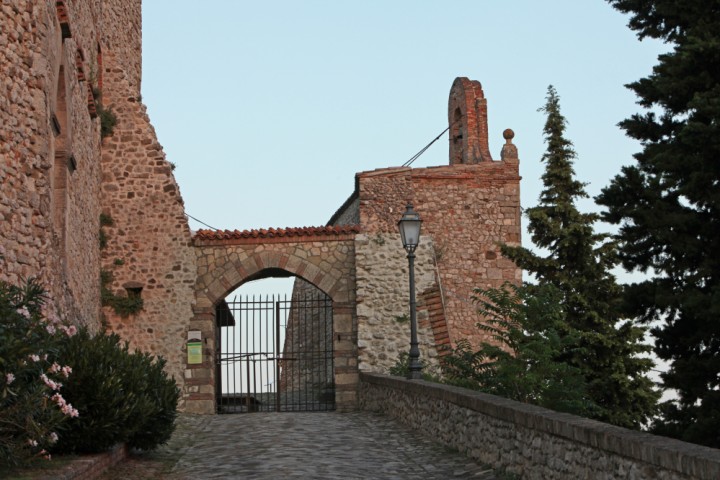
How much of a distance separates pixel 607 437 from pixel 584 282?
45.1 feet

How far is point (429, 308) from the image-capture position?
1969cm

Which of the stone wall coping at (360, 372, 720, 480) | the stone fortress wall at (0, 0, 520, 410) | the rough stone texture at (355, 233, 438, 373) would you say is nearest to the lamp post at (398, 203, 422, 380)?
the stone wall coping at (360, 372, 720, 480)

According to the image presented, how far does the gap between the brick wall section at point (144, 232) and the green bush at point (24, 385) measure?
11636 millimetres

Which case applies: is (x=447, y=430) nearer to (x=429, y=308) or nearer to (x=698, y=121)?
(x=698, y=121)

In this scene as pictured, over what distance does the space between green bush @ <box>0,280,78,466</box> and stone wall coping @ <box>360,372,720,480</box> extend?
3.56 meters

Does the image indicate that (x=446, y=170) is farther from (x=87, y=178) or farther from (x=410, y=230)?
(x=87, y=178)

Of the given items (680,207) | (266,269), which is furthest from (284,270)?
(680,207)

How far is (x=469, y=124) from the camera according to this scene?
25.7m

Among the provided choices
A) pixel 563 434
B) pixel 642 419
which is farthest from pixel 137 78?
pixel 563 434

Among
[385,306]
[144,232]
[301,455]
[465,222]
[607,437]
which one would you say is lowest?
[301,455]

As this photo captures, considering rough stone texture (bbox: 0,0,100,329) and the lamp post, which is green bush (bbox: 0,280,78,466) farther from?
the lamp post

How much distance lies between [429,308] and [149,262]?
5802 mm

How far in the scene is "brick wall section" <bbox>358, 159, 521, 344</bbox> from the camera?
20.7 m

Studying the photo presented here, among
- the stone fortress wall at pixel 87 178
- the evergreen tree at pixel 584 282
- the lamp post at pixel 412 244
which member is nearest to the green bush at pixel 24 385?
the stone fortress wall at pixel 87 178
